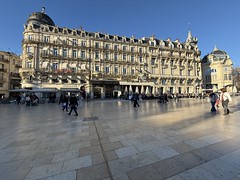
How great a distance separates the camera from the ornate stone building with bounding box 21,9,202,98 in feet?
106

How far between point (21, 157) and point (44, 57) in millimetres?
35257

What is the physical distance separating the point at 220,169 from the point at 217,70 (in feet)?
206

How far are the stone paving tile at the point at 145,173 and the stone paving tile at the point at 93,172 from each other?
0.49 m

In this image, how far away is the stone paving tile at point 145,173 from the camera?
2365mm

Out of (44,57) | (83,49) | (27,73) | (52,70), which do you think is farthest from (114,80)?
(27,73)

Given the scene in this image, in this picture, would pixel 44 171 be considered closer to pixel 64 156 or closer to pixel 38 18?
pixel 64 156

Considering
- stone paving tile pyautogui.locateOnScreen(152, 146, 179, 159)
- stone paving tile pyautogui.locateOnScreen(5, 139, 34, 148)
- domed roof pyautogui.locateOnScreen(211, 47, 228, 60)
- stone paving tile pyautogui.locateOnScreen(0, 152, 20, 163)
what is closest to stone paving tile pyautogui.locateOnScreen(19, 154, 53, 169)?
stone paving tile pyautogui.locateOnScreen(0, 152, 20, 163)

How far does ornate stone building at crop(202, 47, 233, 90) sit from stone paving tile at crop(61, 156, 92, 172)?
61729 mm

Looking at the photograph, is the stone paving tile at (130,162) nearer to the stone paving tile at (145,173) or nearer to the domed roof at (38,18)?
the stone paving tile at (145,173)

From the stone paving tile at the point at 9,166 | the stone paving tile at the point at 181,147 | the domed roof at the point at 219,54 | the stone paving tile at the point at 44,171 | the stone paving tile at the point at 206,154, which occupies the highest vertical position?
the domed roof at the point at 219,54

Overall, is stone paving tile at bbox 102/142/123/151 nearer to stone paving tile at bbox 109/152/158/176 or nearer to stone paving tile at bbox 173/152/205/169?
stone paving tile at bbox 109/152/158/176

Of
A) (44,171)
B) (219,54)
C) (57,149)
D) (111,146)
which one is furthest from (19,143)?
(219,54)

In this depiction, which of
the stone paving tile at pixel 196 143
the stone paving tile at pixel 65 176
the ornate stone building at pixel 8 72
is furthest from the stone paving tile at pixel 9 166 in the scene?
the ornate stone building at pixel 8 72

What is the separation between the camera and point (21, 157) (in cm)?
329
